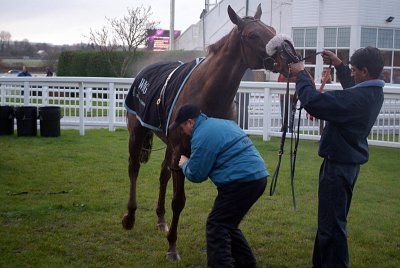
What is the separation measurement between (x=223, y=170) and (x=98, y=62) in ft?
79.2

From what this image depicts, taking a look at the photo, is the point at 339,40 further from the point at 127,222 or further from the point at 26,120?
the point at 127,222

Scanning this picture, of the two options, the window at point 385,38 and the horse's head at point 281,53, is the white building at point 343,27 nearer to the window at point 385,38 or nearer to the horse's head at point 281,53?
the window at point 385,38

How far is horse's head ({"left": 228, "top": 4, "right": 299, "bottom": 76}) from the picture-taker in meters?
4.33

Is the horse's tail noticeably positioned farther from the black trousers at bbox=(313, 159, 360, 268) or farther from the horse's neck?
the black trousers at bbox=(313, 159, 360, 268)

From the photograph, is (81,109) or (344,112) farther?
(81,109)

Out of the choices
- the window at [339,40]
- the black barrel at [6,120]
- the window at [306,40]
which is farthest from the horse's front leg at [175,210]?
the window at [306,40]

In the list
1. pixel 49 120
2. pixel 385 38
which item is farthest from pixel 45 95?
pixel 385 38

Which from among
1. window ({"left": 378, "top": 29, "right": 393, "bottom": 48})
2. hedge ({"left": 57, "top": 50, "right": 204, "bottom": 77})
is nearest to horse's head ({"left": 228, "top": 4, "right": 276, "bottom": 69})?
window ({"left": 378, "top": 29, "right": 393, "bottom": 48})

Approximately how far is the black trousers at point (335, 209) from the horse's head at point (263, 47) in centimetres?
87

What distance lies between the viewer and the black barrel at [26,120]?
12.7 meters

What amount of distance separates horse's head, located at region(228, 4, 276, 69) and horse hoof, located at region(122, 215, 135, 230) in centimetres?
223

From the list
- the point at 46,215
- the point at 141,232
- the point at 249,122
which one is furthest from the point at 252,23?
the point at 249,122

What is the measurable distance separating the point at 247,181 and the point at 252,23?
1.55 metres

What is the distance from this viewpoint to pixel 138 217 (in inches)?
255
